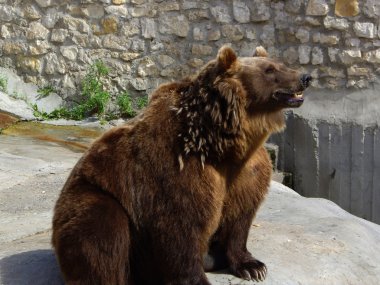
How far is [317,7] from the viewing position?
848 cm

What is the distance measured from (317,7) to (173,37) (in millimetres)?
1986

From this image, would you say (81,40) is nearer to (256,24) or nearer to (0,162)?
(256,24)

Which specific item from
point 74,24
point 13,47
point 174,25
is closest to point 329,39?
point 174,25

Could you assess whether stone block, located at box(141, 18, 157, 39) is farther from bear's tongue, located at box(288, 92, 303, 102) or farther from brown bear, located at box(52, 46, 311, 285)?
bear's tongue, located at box(288, 92, 303, 102)

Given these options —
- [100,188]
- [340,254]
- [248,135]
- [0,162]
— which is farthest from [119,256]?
[0,162]

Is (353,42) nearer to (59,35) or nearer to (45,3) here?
(59,35)

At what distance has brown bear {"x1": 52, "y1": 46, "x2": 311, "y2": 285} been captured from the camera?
12.3 ft

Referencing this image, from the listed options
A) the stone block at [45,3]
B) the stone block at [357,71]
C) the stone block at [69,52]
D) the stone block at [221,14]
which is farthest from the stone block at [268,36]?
the stone block at [45,3]

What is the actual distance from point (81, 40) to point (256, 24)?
A: 2.44 meters

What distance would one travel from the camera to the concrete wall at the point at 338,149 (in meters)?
8.34

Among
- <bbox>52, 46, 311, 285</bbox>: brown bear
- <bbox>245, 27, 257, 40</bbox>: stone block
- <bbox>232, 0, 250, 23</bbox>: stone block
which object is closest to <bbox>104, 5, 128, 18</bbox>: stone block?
<bbox>232, 0, 250, 23</bbox>: stone block

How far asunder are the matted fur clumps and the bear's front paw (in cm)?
68

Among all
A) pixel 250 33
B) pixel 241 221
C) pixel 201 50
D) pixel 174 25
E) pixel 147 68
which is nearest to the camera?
pixel 241 221

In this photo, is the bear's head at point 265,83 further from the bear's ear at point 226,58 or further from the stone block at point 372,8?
the stone block at point 372,8
